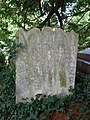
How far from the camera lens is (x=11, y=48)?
3.82m

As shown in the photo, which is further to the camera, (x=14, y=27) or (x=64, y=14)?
(x=14, y=27)

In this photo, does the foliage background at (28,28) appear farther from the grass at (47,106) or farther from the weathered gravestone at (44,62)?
the weathered gravestone at (44,62)

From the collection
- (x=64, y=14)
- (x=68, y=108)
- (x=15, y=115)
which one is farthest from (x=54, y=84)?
(x=64, y=14)

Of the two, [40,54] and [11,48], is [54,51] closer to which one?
[40,54]

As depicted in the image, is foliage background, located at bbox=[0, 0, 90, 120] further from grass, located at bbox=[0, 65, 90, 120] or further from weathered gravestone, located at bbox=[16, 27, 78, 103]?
weathered gravestone, located at bbox=[16, 27, 78, 103]

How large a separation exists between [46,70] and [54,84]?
30 cm

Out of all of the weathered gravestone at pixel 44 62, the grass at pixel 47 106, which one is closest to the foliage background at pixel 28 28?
the grass at pixel 47 106

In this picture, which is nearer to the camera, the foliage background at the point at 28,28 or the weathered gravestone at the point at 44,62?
the foliage background at the point at 28,28

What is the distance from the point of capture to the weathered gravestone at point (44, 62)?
148 inches

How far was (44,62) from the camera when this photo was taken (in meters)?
3.82

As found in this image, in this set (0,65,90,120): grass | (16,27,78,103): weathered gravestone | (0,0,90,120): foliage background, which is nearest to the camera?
(0,65,90,120): grass

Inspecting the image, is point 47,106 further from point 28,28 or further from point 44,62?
point 28,28

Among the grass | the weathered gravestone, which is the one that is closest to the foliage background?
the grass

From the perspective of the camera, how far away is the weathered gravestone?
3.76 metres
